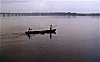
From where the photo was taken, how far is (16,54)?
13.2 ft

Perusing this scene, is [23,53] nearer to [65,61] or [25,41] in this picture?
[65,61]

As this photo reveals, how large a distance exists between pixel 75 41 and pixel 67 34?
979mm

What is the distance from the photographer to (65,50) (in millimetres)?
4512

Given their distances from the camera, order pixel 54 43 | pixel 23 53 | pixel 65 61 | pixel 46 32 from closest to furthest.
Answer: pixel 65 61 → pixel 23 53 → pixel 54 43 → pixel 46 32

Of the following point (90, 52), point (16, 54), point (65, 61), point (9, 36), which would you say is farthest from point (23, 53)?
point (9, 36)

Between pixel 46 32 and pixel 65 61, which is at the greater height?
pixel 46 32

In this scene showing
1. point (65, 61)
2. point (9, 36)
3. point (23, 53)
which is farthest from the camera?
point (9, 36)

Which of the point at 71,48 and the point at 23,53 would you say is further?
the point at 71,48

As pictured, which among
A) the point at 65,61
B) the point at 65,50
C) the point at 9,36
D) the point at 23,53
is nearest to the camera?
the point at 65,61

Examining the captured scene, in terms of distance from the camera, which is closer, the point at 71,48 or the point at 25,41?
the point at 71,48

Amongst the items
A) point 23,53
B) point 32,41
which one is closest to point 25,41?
point 32,41

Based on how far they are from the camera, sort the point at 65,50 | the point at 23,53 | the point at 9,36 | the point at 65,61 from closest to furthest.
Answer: the point at 65,61 → the point at 23,53 → the point at 65,50 → the point at 9,36

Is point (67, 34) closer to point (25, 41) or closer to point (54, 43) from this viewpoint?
point (54, 43)

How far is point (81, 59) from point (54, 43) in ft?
4.85
